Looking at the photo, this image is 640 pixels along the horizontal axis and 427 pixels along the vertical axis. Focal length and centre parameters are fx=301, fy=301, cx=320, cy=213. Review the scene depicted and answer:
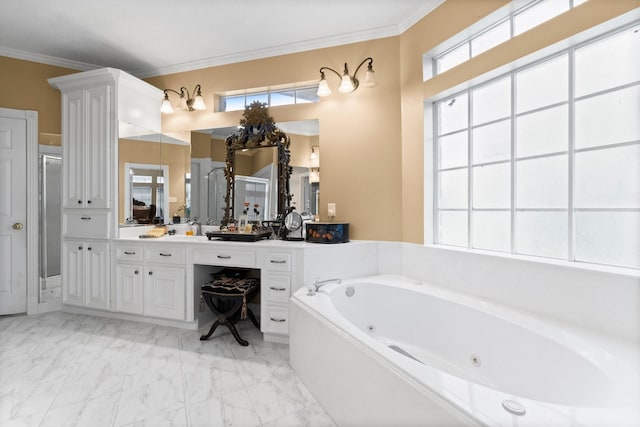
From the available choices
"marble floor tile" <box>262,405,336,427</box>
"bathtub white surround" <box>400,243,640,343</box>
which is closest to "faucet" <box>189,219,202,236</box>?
Answer: "marble floor tile" <box>262,405,336,427</box>

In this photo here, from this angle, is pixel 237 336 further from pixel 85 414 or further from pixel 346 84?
pixel 346 84

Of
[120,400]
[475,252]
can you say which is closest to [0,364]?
[120,400]

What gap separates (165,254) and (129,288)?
0.53 metres

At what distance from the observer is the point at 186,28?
2.65 metres

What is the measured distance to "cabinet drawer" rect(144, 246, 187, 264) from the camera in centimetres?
269

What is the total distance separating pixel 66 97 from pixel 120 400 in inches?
114

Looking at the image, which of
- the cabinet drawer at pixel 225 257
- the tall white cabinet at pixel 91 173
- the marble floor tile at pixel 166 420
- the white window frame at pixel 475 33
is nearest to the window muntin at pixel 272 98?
the tall white cabinet at pixel 91 173

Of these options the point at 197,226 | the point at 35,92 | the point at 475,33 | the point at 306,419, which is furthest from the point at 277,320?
the point at 35,92

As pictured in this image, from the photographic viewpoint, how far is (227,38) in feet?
9.24

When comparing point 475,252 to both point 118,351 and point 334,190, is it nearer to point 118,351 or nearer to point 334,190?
point 334,190

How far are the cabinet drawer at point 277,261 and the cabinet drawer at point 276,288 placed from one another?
7 cm

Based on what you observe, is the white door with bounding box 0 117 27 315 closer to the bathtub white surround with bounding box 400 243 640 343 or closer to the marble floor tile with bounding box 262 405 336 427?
the marble floor tile with bounding box 262 405 336 427

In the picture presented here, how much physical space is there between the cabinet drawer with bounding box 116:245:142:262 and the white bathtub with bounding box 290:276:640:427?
172cm

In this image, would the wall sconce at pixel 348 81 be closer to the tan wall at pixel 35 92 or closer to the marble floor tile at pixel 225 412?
the marble floor tile at pixel 225 412
